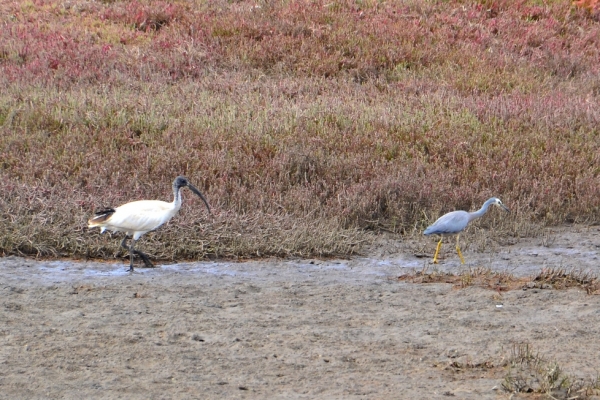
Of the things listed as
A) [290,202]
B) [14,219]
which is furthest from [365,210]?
[14,219]

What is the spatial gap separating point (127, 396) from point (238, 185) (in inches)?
188

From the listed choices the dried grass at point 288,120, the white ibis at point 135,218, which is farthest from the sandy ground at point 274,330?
the dried grass at point 288,120

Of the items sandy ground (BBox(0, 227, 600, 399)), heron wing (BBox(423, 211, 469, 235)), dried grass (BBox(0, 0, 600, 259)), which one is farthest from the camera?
dried grass (BBox(0, 0, 600, 259))

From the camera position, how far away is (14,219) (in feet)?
27.5

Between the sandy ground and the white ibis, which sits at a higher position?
the white ibis

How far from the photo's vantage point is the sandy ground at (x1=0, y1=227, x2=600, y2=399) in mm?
5102

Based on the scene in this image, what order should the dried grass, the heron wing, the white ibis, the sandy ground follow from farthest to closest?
the dried grass < the heron wing < the white ibis < the sandy ground

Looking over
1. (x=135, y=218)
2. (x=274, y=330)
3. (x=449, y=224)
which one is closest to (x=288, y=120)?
(x=449, y=224)

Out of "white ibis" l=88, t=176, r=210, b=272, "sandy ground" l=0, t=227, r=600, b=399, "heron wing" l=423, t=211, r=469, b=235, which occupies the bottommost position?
"sandy ground" l=0, t=227, r=600, b=399

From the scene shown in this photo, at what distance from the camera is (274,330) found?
6164mm

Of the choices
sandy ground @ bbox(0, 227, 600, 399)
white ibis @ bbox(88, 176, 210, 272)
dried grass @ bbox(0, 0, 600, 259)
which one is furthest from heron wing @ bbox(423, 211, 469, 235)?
white ibis @ bbox(88, 176, 210, 272)

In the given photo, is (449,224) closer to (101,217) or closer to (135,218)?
(135,218)

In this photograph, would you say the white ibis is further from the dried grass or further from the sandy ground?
the dried grass

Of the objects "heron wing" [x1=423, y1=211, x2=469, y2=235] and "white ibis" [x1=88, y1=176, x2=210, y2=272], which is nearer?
"white ibis" [x1=88, y1=176, x2=210, y2=272]
